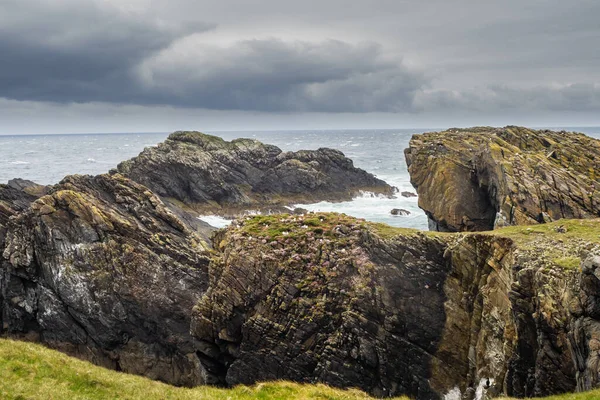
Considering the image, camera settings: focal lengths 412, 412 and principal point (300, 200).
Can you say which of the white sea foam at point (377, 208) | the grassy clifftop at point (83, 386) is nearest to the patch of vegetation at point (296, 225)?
the grassy clifftop at point (83, 386)

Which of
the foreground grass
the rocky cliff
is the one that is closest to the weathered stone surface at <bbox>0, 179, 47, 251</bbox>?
the rocky cliff

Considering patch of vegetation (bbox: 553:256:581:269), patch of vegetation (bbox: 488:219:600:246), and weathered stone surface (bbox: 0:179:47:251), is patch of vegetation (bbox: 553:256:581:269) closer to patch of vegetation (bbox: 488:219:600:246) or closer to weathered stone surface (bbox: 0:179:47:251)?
patch of vegetation (bbox: 488:219:600:246)

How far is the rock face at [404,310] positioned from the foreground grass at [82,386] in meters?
3.44

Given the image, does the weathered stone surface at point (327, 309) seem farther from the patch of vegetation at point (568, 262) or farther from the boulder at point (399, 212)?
the boulder at point (399, 212)

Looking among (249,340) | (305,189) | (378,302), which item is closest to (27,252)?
(249,340)

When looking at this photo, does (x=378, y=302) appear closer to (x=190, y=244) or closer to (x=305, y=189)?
(x=190, y=244)

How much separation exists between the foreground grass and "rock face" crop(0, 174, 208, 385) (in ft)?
43.6

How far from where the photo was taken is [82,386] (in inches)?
698

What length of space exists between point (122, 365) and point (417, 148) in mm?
45846

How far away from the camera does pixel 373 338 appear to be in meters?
23.0

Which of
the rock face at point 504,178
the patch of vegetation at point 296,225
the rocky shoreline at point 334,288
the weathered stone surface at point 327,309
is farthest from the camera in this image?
the rock face at point 504,178

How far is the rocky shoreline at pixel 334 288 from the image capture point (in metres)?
18.7

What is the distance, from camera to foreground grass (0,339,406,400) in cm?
1656

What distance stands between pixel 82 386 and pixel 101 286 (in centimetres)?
1963
